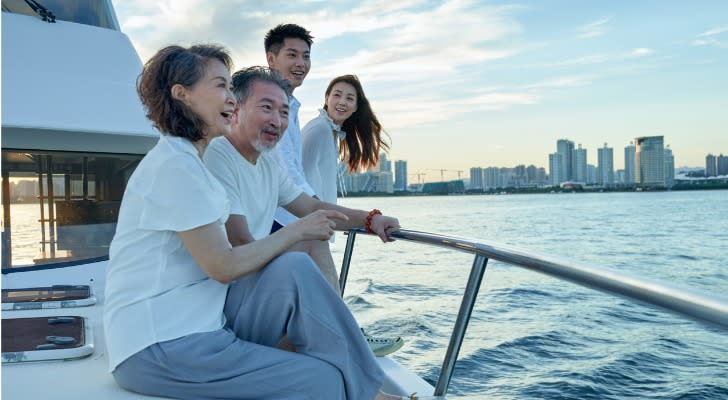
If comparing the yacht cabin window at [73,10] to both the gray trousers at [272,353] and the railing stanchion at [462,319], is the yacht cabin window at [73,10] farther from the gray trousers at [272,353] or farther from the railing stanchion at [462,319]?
the railing stanchion at [462,319]

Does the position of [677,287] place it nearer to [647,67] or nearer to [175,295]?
[175,295]

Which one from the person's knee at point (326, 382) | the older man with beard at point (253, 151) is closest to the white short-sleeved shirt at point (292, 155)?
the older man with beard at point (253, 151)

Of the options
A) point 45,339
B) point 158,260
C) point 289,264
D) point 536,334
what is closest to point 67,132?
point 45,339

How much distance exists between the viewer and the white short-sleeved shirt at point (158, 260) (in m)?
1.61

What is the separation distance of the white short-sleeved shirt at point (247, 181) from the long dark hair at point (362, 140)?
1.28m

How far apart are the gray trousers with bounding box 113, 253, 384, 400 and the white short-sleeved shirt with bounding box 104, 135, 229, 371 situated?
5cm

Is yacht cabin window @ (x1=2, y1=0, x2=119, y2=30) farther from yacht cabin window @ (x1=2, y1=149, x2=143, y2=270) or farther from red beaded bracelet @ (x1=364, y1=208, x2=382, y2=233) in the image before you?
red beaded bracelet @ (x1=364, y1=208, x2=382, y2=233)

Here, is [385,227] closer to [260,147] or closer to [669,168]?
[260,147]

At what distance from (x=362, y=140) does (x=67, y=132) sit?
176cm

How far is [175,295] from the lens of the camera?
1675 millimetres

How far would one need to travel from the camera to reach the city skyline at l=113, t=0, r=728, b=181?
116 feet

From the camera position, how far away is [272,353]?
169cm

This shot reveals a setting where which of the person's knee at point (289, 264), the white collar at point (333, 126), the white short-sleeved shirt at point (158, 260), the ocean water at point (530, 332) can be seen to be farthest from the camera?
the ocean water at point (530, 332)

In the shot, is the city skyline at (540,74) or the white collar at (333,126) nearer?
the white collar at (333,126)
